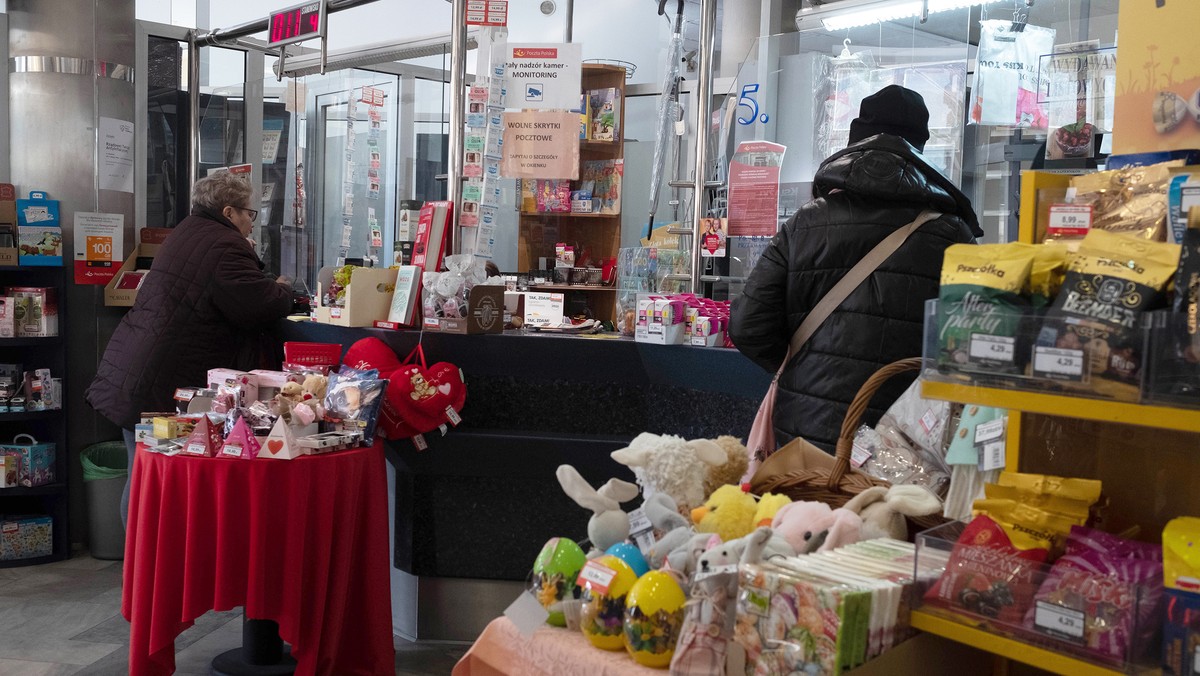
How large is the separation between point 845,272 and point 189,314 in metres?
2.55

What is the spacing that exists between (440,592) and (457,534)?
0.80 ft

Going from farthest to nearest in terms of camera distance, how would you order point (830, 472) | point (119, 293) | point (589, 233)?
point (589, 233)
point (119, 293)
point (830, 472)

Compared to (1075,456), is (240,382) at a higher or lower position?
lower

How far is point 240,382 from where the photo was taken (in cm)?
332

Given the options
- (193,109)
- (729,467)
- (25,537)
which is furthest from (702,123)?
(25,537)

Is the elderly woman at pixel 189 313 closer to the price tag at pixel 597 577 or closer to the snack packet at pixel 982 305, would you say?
the price tag at pixel 597 577

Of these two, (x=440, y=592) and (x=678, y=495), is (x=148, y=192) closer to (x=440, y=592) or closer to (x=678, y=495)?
(x=440, y=592)

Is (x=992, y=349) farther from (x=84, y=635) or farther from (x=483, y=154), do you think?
(x=84, y=635)

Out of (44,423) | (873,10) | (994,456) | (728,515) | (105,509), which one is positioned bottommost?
(105,509)

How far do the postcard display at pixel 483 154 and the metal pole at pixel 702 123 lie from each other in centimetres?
79

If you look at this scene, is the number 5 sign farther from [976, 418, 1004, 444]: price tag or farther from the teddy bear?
[976, 418, 1004, 444]: price tag

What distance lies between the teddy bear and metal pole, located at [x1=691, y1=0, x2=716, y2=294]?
222 cm

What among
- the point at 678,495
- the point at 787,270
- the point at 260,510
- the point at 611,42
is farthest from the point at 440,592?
the point at 611,42

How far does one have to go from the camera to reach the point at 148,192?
5980mm
